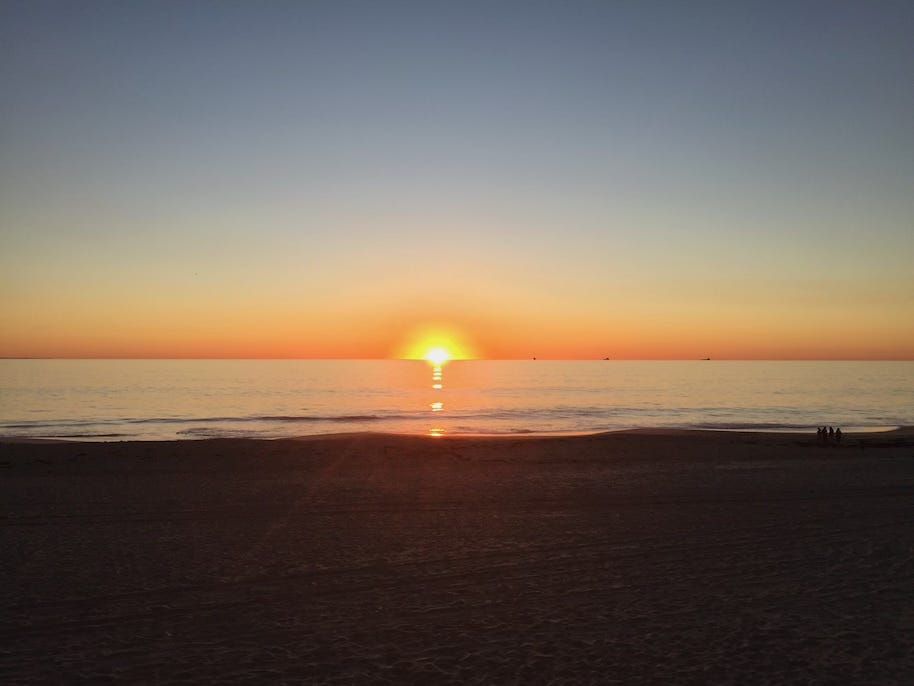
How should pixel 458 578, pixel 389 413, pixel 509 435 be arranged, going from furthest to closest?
pixel 389 413, pixel 509 435, pixel 458 578

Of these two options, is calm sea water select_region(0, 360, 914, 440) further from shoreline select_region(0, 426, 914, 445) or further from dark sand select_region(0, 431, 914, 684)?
dark sand select_region(0, 431, 914, 684)

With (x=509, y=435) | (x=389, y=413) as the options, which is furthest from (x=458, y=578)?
(x=389, y=413)

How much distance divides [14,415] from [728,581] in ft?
184

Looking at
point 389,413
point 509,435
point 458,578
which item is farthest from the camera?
point 389,413

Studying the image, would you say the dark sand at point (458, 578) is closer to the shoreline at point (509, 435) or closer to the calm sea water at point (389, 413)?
the shoreline at point (509, 435)

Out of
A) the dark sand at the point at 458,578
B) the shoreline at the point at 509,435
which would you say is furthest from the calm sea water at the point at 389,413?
the dark sand at the point at 458,578

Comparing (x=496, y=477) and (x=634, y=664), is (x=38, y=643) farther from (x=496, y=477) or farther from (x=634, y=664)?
(x=496, y=477)

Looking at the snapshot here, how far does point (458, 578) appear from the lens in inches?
408

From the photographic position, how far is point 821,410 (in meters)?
61.7

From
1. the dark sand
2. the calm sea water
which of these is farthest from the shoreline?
the dark sand

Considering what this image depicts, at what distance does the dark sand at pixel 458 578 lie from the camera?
24.0 ft

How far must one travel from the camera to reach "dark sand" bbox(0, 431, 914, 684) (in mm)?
7309

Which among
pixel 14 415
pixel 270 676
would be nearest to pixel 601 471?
pixel 270 676

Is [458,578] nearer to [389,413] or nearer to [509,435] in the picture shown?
[509,435]
